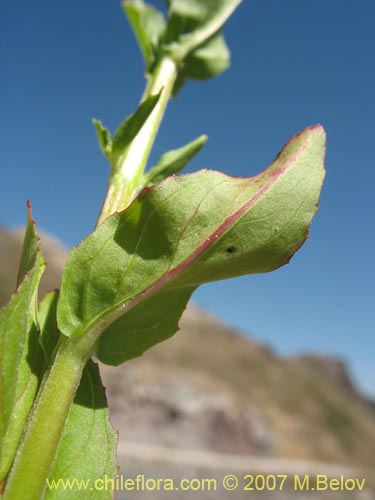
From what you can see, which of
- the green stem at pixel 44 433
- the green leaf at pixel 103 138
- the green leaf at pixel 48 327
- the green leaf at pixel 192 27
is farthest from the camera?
the green leaf at pixel 192 27

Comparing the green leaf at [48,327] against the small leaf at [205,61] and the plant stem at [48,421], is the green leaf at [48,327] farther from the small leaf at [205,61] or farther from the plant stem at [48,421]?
the small leaf at [205,61]

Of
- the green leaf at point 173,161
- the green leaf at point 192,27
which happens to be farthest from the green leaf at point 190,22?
the green leaf at point 173,161

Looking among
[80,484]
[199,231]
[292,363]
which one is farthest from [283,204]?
[292,363]

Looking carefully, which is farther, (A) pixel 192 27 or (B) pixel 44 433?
(A) pixel 192 27

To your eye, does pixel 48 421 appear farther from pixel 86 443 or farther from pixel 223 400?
pixel 223 400

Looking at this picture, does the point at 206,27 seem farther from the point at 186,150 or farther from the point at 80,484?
the point at 80,484

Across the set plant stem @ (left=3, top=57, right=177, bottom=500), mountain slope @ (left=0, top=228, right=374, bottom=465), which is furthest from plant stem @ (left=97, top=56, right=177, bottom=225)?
mountain slope @ (left=0, top=228, right=374, bottom=465)

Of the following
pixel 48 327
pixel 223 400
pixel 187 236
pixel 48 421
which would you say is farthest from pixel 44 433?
pixel 223 400
